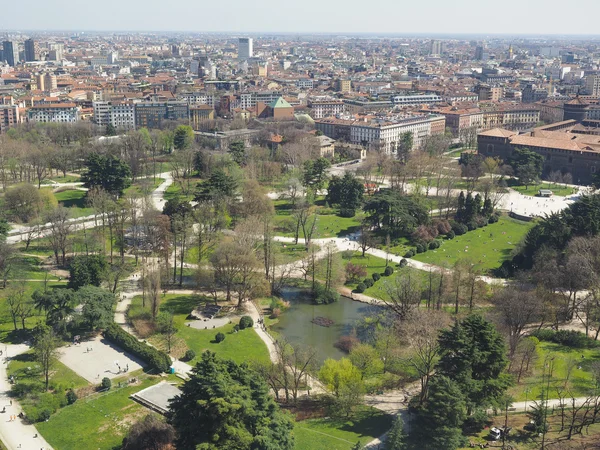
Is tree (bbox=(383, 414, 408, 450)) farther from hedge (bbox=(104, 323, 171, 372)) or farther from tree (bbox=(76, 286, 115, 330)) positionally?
tree (bbox=(76, 286, 115, 330))

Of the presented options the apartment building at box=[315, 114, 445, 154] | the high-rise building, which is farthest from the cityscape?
the high-rise building

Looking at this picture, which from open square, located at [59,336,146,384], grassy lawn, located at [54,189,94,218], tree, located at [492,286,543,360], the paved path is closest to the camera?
the paved path

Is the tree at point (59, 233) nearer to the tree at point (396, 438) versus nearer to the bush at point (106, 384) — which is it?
the bush at point (106, 384)

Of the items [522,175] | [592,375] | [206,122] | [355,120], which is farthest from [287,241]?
[206,122]

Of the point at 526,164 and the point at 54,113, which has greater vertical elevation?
the point at 54,113

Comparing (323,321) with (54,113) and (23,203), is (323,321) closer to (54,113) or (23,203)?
(23,203)

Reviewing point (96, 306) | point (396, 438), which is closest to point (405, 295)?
point (396, 438)

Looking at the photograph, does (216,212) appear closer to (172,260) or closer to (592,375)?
(172,260)
